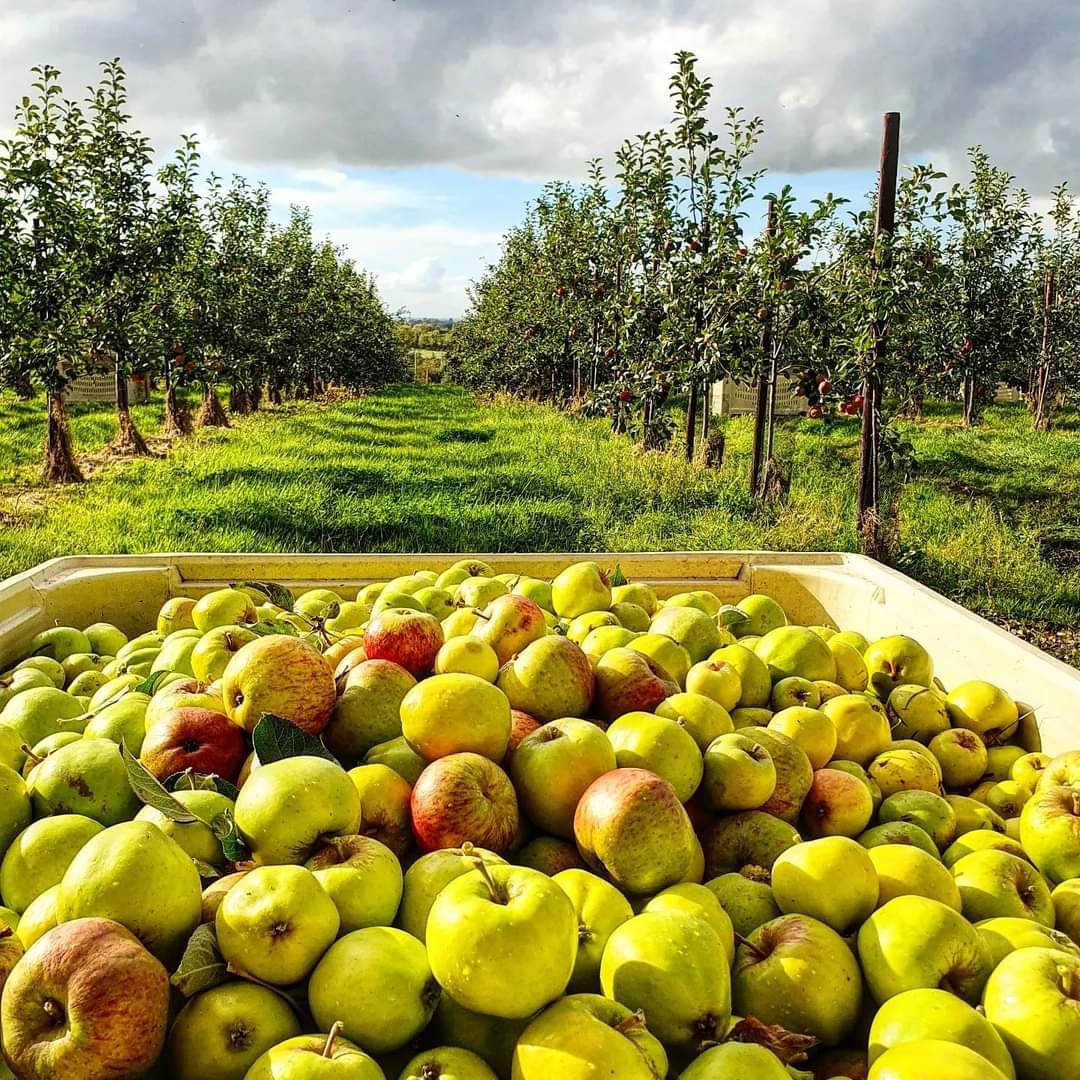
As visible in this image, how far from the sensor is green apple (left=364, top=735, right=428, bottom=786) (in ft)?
6.23

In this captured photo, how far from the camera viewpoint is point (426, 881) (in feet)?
5.06

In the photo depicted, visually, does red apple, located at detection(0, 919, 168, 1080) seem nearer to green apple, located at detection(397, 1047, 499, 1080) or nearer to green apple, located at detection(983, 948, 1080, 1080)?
green apple, located at detection(397, 1047, 499, 1080)

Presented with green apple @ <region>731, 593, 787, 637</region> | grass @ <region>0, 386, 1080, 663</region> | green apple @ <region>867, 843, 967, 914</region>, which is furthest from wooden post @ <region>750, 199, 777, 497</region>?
green apple @ <region>867, 843, 967, 914</region>

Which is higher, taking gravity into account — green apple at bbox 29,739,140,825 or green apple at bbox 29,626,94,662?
green apple at bbox 29,739,140,825

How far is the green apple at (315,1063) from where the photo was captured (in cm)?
116

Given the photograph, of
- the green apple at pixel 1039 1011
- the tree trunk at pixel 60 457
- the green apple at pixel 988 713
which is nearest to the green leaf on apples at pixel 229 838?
the green apple at pixel 1039 1011

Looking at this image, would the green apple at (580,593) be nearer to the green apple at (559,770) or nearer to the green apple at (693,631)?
the green apple at (693,631)

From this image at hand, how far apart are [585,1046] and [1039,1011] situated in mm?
730

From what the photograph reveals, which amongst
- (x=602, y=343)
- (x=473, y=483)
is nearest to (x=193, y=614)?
(x=473, y=483)

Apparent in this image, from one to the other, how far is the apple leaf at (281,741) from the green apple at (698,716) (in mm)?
794

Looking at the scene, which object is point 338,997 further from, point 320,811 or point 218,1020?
point 320,811

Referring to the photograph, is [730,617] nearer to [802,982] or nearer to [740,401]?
[802,982]

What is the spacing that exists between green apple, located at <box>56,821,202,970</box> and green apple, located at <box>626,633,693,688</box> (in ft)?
4.28

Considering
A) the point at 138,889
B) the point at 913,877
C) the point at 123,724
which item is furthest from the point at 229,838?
the point at 913,877
